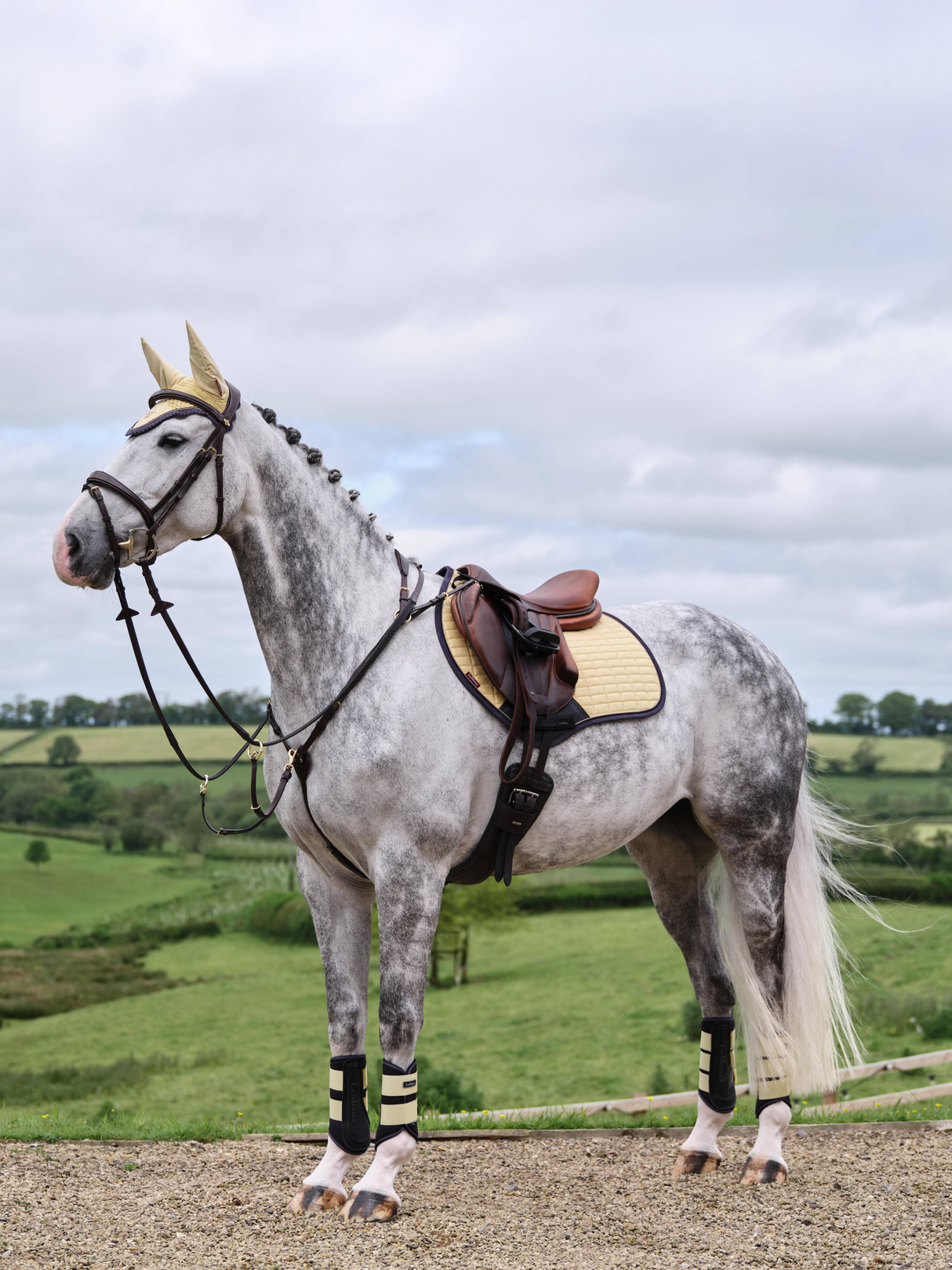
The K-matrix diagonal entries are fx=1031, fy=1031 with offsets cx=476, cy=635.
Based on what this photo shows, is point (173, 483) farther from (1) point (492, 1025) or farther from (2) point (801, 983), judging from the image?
(1) point (492, 1025)

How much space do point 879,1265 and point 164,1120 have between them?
15.7 ft

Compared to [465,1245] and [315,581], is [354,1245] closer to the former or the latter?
[465,1245]

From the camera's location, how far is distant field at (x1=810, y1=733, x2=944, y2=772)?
57.3 m

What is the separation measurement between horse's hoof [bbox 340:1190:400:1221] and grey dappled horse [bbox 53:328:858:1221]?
0.01 metres

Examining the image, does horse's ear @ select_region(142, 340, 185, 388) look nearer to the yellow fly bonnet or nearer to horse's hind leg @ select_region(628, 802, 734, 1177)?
the yellow fly bonnet

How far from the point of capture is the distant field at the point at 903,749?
5734 cm

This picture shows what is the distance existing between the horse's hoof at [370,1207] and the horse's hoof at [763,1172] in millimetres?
2147

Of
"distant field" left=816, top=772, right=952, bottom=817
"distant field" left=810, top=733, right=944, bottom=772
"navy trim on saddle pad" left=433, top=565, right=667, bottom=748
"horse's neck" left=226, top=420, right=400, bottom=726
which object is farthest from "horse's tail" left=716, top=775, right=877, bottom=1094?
"distant field" left=810, top=733, right=944, bottom=772

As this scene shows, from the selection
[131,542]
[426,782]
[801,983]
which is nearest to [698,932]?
[801,983]

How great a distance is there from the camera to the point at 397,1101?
457cm

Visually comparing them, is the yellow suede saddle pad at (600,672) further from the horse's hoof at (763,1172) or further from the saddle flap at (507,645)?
the horse's hoof at (763,1172)

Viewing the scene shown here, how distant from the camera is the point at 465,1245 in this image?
463 cm

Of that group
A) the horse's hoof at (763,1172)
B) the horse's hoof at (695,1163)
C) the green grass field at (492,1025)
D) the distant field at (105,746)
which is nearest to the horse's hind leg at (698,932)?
the horse's hoof at (695,1163)

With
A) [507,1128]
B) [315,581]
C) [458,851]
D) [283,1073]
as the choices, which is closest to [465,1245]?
[458,851]
